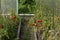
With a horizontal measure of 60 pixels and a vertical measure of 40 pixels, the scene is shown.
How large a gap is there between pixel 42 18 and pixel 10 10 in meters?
1.36

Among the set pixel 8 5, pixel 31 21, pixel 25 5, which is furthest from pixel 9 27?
pixel 25 5

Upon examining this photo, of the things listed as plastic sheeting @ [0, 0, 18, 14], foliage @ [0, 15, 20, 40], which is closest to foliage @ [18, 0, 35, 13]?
plastic sheeting @ [0, 0, 18, 14]

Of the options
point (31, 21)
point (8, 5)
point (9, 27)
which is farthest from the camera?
point (8, 5)

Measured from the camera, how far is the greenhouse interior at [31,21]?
6.40m

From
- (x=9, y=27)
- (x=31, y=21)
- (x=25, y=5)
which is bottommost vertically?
(x=9, y=27)

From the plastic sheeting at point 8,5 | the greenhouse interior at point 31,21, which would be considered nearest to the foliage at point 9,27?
the greenhouse interior at point 31,21

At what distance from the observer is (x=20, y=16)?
7.59 metres

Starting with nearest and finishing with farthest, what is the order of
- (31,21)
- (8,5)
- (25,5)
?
(31,21), (8,5), (25,5)

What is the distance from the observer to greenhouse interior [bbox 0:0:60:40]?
21.0 feet

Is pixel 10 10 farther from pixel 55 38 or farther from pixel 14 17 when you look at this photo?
pixel 55 38

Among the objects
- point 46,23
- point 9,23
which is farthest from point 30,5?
point 46,23

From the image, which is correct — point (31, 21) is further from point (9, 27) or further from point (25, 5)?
point (25, 5)

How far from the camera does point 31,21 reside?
697 centimetres

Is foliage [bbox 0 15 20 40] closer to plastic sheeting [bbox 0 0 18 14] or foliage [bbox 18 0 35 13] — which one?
plastic sheeting [bbox 0 0 18 14]
